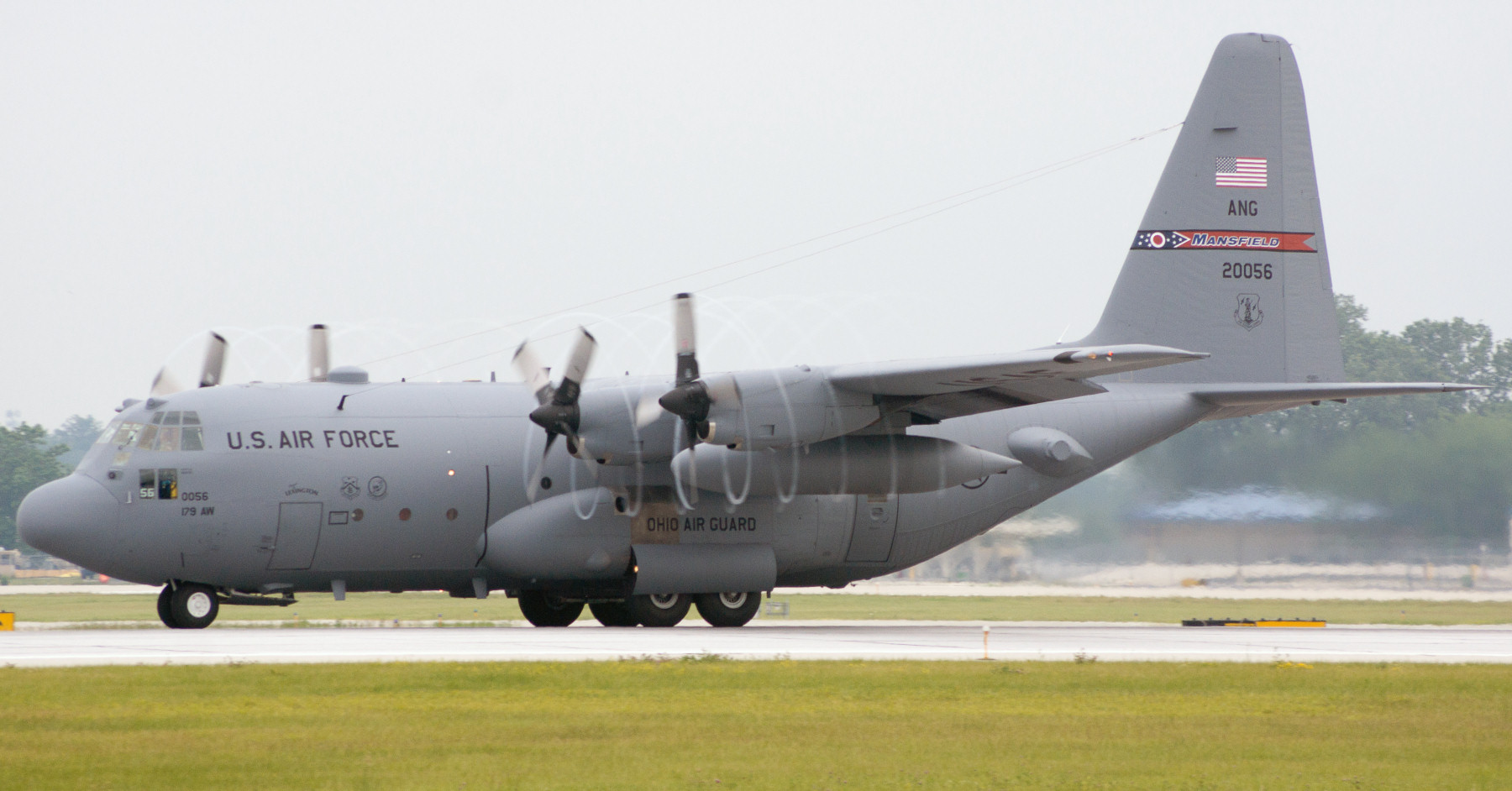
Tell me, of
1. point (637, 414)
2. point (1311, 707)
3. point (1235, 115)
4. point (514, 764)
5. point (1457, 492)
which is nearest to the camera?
point (514, 764)

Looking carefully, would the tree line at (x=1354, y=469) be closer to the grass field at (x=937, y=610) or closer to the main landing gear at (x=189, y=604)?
the grass field at (x=937, y=610)

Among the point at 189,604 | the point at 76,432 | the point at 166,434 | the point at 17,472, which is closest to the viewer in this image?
the point at 166,434

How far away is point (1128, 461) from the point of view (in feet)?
102

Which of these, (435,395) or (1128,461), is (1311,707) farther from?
(1128,461)

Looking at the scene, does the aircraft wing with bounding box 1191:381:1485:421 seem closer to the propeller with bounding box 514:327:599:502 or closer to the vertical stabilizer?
the vertical stabilizer

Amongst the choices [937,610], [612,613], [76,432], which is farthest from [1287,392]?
[76,432]

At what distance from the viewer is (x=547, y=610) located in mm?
24781

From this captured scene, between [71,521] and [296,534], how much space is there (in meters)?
2.81

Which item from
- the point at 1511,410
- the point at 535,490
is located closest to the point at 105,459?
the point at 535,490

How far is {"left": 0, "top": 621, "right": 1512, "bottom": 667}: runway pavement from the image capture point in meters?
16.5

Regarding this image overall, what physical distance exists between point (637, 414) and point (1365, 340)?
37.6 m

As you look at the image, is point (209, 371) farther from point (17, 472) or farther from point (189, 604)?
point (17, 472)

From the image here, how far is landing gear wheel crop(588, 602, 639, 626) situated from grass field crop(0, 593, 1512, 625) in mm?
4494

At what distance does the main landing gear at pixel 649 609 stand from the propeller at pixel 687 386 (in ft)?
10.4
